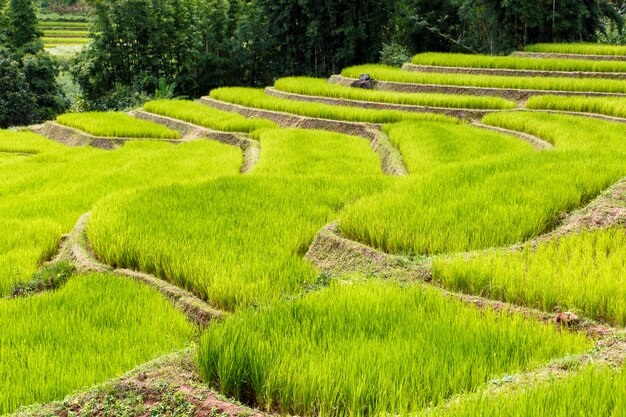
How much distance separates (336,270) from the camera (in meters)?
4.16

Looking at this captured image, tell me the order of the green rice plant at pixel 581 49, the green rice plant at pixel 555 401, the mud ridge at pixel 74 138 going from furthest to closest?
the green rice plant at pixel 581 49, the mud ridge at pixel 74 138, the green rice plant at pixel 555 401

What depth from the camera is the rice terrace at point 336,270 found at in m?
2.21

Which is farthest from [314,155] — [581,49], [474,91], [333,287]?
[581,49]

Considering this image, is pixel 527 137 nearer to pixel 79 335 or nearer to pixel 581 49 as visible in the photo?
pixel 79 335

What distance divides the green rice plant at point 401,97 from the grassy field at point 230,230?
5.93 m

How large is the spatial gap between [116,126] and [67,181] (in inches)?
231

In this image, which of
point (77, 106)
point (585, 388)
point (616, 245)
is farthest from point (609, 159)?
point (77, 106)

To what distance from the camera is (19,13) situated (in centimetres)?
2592

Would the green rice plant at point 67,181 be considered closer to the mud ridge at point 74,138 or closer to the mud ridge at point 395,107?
the mud ridge at point 74,138

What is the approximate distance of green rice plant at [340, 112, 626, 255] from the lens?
13.9 feet

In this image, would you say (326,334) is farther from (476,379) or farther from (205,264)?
(205,264)

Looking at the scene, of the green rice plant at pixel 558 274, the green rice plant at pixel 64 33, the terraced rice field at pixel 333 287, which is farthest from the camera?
the green rice plant at pixel 64 33

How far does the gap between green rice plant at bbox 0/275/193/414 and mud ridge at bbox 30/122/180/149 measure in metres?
→ 9.55

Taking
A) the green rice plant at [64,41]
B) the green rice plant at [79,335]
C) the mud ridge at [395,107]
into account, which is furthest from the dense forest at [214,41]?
the green rice plant at [64,41]
